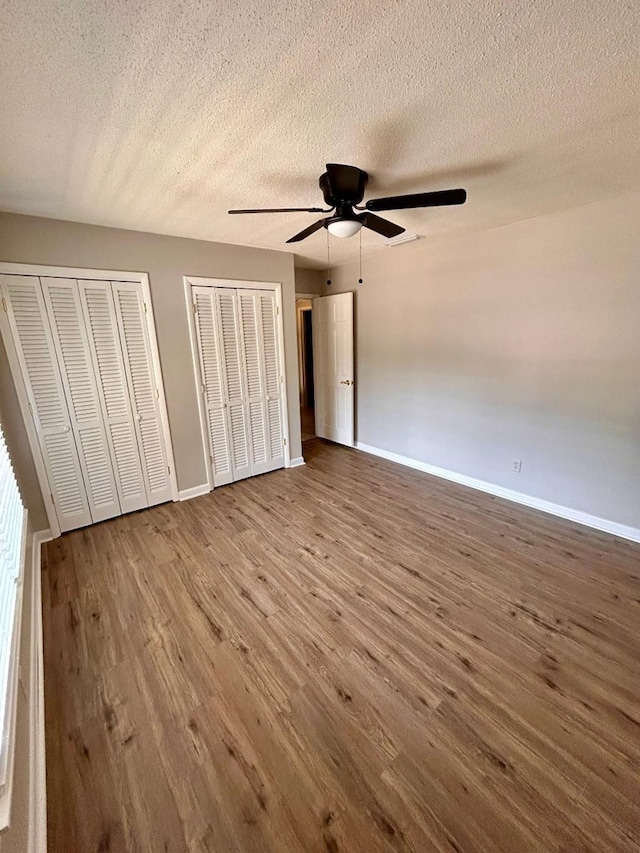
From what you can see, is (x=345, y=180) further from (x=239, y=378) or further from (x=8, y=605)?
(x=8, y=605)

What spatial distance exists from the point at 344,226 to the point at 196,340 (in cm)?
195

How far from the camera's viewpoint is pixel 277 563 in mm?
2449

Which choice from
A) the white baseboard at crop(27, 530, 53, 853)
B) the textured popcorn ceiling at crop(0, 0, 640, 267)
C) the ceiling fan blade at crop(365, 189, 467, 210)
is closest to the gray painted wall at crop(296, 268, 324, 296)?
the textured popcorn ceiling at crop(0, 0, 640, 267)

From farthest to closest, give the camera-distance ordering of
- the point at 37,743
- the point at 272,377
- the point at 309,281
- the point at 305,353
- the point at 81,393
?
1. the point at 305,353
2. the point at 309,281
3. the point at 272,377
4. the point at 81,393
5. the point at 37,743

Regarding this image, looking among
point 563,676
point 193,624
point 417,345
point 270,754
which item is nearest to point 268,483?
point 193,624

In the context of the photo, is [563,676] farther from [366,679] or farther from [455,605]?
[366,679]

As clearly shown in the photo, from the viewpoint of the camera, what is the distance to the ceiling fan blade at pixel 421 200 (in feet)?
5.32

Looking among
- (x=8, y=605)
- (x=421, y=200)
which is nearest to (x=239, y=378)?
(x=421, y=200)

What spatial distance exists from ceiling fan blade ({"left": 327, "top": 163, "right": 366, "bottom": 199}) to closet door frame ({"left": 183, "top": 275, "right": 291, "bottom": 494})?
1.86 m

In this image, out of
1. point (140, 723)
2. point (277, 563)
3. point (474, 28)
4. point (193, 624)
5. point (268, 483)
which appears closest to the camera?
point (474, 28)

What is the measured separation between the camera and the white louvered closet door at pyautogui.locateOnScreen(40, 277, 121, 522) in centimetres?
262

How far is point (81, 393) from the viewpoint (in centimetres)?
279

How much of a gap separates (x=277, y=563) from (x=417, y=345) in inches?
107

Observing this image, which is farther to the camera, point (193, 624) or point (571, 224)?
point (571, 224)
